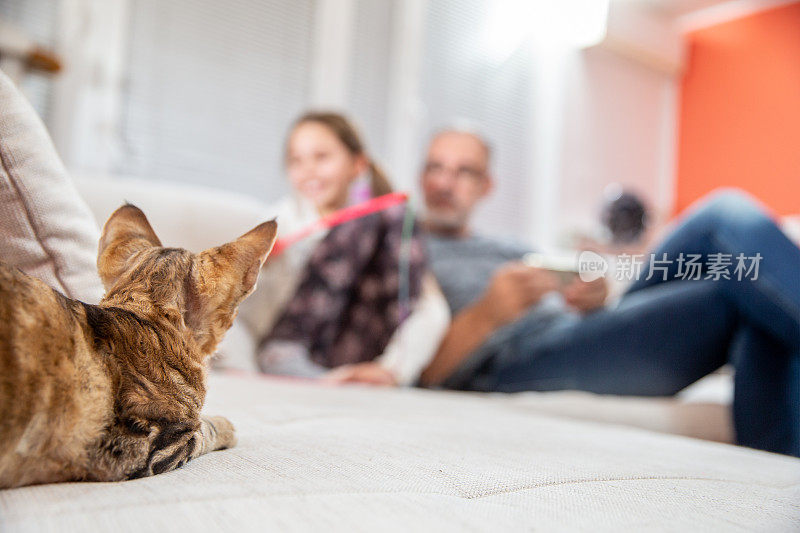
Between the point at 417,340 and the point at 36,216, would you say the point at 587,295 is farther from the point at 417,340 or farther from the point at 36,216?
the point at 36,216

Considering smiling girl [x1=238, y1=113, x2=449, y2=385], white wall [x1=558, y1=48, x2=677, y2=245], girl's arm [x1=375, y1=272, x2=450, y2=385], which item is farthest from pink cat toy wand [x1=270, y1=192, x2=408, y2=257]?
white wall [x1=558, y1=48, x2=677, y2=245]

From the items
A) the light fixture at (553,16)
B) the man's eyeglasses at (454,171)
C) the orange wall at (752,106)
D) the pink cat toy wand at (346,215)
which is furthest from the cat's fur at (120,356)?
the orange wall at (752,106)

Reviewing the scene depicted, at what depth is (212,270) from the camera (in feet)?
1.30

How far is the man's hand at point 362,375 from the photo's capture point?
1103 millimetres

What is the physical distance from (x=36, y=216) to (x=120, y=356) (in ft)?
0.52

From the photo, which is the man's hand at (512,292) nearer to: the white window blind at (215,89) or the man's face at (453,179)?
the man's face at (453,179)

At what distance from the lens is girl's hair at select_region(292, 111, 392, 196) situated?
1324 mm

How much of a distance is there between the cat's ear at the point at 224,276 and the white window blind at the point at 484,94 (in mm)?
2335

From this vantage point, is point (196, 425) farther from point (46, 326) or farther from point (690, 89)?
point (690, 89)

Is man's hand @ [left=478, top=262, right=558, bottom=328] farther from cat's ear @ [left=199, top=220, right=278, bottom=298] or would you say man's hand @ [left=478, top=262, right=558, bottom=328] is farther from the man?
cat's ear @ [left=199, top=220, right=278, bottom=298]

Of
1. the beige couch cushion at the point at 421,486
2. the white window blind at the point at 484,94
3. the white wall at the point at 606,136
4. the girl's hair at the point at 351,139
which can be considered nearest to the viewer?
the beige couch cushion at the point at 421,486

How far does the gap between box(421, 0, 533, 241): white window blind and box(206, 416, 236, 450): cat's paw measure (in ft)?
7.54

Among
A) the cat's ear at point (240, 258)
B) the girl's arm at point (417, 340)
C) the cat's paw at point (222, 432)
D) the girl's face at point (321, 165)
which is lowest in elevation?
the girl's arm at point (417, 340)

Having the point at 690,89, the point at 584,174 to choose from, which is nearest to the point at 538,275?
the point at 690,89
